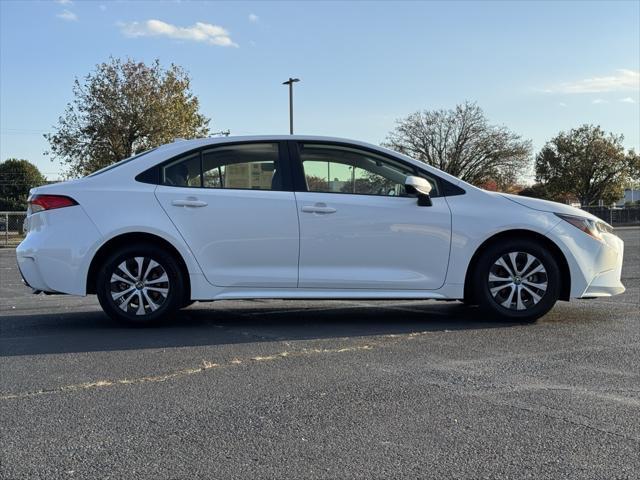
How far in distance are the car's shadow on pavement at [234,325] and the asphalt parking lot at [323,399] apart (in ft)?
0.12

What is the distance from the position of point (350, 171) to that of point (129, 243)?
2100mm

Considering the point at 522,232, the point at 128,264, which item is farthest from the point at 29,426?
the point at 522,232

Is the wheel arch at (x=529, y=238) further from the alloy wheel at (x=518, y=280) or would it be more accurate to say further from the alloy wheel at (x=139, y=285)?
the alloy wheel at (x=139, y=285)

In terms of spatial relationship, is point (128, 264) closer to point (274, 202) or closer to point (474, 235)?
point (274, 202)

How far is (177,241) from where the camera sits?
5652 millimetres

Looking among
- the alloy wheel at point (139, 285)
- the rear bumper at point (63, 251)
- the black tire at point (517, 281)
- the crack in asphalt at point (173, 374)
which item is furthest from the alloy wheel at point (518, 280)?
the rear bumper at point (63, 251)

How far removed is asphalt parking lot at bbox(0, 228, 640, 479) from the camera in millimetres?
2781

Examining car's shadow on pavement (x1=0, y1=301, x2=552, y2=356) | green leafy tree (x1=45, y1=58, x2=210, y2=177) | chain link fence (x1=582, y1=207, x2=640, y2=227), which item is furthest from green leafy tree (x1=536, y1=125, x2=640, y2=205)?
car's shadow on pavement (x1=0, y1=301, x2=552, y2=356)

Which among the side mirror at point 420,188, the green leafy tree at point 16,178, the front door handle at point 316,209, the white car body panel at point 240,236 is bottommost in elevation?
the white car body panel at point 240,236

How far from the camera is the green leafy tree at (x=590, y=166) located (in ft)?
205

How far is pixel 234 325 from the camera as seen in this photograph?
19.6 ft

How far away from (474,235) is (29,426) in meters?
3.93

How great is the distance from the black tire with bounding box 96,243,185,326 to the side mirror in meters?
2.19

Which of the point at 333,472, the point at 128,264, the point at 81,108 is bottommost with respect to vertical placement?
the point at 333,472
